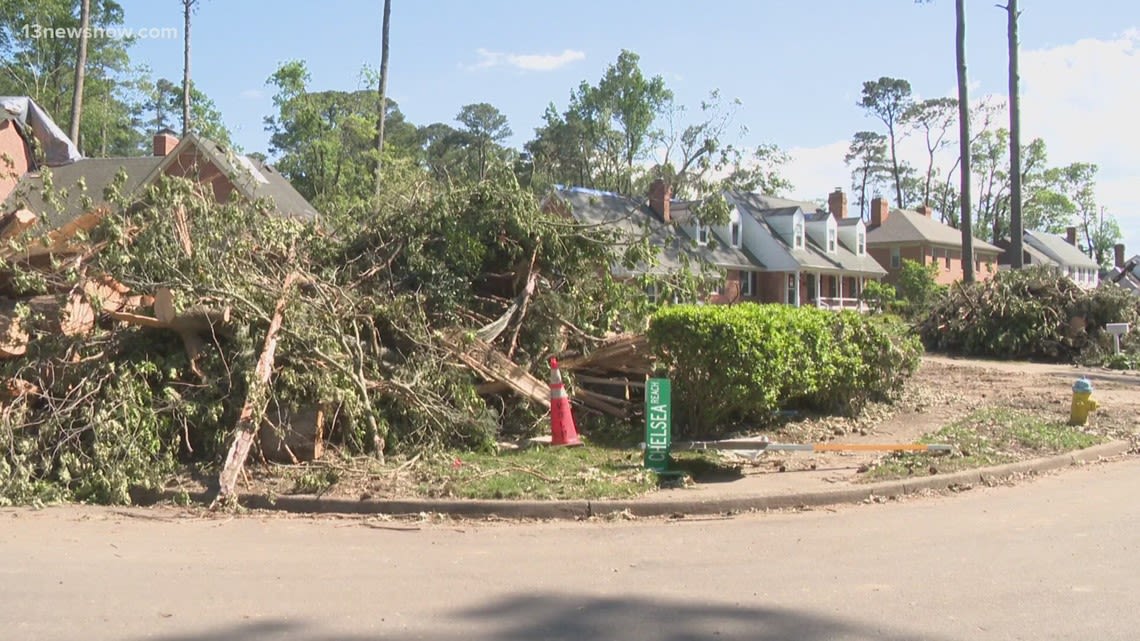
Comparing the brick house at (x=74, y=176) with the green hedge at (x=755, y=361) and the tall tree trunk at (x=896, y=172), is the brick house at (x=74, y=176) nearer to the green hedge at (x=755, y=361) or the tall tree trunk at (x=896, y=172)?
the green hedge at (x=755, y=361)

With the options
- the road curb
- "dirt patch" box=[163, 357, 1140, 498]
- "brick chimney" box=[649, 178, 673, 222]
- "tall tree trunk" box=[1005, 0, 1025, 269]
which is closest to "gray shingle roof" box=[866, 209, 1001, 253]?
"brick chimney" box=[649, 178, 673, 222]

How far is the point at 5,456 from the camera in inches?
352

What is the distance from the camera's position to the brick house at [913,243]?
A: 6353 cm

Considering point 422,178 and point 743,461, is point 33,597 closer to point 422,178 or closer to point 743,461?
point 743,461

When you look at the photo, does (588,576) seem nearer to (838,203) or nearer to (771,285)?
(771,285)

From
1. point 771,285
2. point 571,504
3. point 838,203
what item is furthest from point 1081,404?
point 838,203

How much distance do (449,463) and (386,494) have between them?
1.11 meters

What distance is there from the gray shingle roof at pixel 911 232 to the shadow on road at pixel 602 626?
203 ft

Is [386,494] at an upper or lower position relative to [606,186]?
lower

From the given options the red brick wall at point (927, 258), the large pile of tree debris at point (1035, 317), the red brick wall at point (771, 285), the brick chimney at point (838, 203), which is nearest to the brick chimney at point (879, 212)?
the red brick wall at point (927, 258)

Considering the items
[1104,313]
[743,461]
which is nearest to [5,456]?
[743,461]

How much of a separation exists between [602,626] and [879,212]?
67.5 meters

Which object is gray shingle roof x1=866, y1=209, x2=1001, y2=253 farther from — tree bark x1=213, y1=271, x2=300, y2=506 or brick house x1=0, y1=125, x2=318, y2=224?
tree bark x1=213, y1=271, x2=300, y2=506

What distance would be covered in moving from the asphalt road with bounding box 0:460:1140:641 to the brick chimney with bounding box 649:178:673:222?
1491 inches
